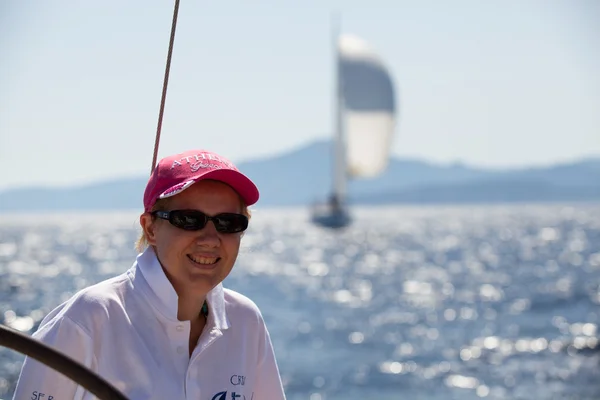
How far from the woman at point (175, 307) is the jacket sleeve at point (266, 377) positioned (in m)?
0.03

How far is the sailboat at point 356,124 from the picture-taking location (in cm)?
6319

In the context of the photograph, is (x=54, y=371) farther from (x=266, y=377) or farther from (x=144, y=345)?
(x=266, y=377)

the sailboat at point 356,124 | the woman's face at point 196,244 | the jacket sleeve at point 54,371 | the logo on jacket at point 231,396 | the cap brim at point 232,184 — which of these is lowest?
the logo on jacket at point 231,396

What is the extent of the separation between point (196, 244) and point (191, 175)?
0.40ft

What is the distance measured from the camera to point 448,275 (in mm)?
33281

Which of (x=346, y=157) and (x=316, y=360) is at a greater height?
(x=346, y=157)

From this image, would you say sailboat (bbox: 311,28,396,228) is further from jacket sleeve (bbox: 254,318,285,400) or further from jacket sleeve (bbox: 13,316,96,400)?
jacket sleeve (bbox: 13,316,96,400)

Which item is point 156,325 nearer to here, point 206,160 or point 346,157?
point 206,160

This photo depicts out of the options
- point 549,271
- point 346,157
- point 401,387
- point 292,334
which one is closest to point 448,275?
point 549,271

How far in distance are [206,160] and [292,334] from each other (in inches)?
723

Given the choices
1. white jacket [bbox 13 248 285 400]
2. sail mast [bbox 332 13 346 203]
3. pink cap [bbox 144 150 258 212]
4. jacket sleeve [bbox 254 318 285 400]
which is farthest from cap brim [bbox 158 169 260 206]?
sail mast [bbox 332 13 346 203]

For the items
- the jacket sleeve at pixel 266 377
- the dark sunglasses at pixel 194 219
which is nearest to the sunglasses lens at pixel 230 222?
the dark sunglasses at pixel 194 219

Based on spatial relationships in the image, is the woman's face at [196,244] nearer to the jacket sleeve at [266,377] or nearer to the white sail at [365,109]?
the jacket sleeve at [266,377]

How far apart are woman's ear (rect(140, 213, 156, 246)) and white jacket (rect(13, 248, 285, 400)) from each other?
0.07ft
